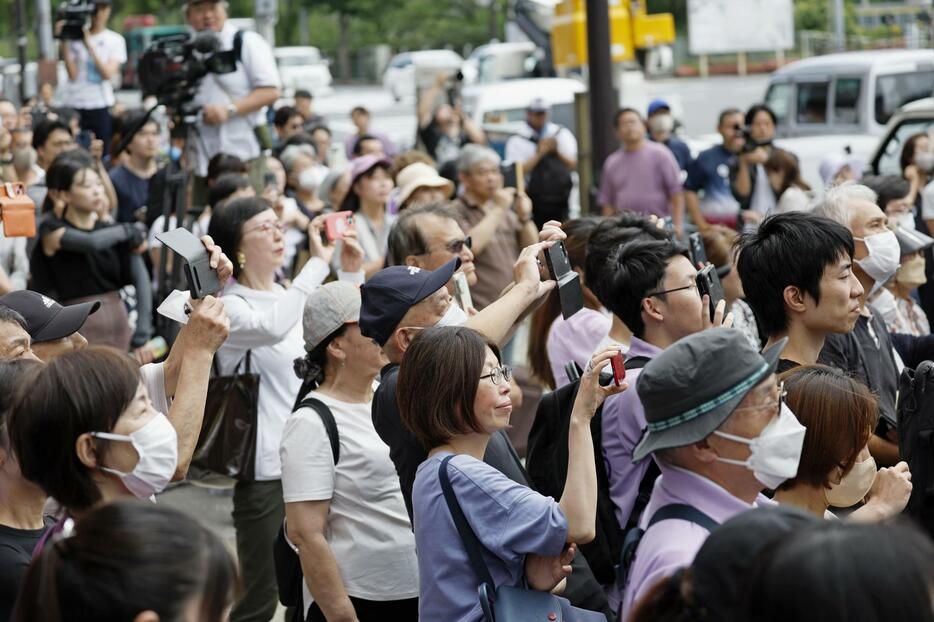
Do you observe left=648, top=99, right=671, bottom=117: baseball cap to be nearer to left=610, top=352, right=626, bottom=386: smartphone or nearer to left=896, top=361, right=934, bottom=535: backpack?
left=896, top=361, right=934, bottom=535: backpack

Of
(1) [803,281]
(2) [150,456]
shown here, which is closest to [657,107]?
(1) [803,281]

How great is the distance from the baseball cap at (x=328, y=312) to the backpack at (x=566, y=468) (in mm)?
696

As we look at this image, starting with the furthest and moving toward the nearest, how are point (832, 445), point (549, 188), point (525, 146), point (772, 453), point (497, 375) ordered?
point (525, 146), point (549, 188), point (497, 375), point (832, 445), point (772, 453)

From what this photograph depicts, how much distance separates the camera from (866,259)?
5340 mm

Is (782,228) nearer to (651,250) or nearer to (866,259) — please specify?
(651,250)

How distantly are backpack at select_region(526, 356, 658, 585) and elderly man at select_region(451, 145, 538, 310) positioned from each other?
11.6 ft

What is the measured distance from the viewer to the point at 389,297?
4.30 meters

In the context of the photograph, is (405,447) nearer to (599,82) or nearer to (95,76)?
(599,82)

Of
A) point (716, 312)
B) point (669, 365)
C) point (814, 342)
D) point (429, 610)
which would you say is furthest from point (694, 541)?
point (814, 342)

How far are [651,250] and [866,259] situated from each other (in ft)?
3.88

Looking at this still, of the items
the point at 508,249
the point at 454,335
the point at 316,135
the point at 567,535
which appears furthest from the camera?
the point at 316,135

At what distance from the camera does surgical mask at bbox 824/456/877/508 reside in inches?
156

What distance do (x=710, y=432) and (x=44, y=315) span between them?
226cm

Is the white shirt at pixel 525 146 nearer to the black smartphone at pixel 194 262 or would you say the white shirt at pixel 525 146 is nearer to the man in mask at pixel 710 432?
the black smartphone at pixel 194 262
